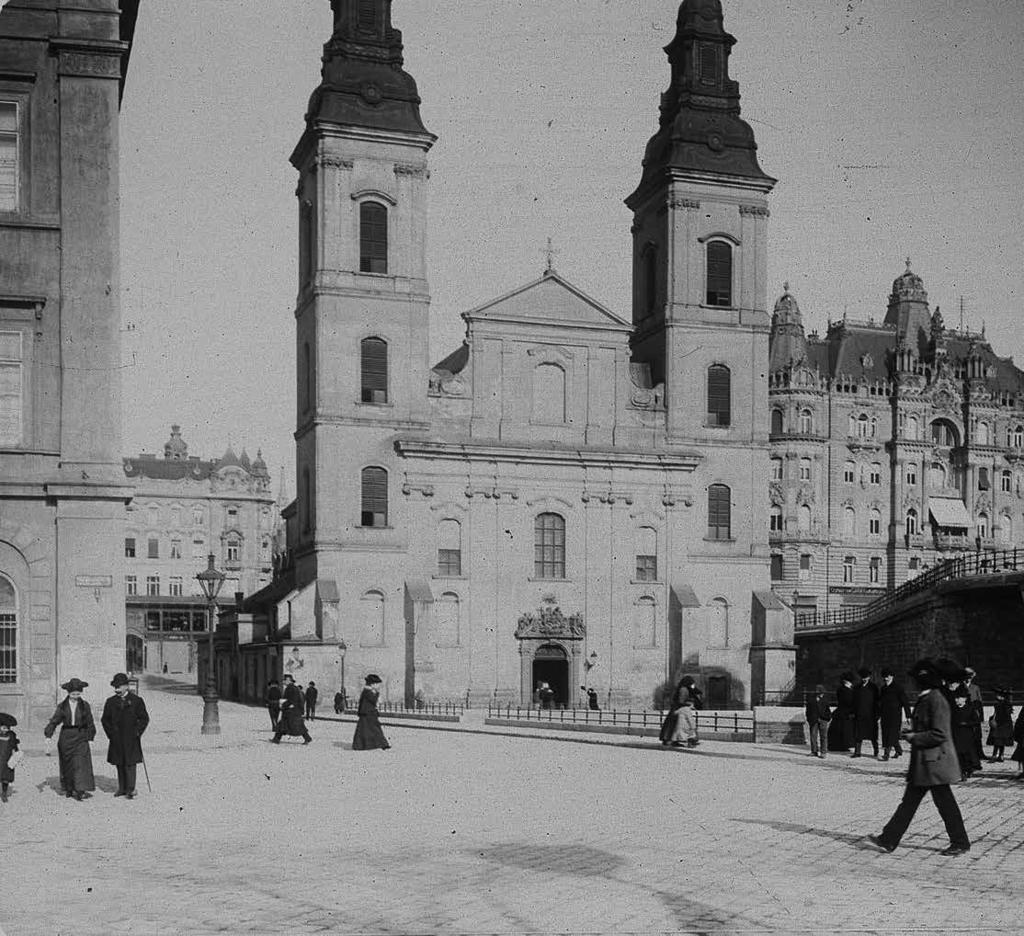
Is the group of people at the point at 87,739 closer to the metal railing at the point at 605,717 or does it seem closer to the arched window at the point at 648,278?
the metal railing at the point at 605,717

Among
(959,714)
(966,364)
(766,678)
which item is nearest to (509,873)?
(959,714)

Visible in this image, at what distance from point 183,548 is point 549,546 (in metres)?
55.0

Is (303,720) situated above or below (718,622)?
below

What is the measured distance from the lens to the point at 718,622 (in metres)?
54.0

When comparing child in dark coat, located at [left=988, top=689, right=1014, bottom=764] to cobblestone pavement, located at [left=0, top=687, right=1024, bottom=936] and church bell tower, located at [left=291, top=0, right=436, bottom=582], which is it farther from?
church bell tower, located at [left=291, top=0, right=436, bottom=582]

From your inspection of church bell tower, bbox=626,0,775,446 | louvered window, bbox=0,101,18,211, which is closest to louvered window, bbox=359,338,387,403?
church bell tower, bbox=626,0,775,446

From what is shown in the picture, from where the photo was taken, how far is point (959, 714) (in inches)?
812

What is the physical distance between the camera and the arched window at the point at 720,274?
55.5 metres

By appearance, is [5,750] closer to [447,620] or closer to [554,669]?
[447,620]

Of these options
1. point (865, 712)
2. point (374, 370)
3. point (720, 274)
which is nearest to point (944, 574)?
point (720, 274)

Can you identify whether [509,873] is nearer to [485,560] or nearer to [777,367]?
[485,560]

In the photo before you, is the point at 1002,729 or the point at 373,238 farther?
the point at 373,238

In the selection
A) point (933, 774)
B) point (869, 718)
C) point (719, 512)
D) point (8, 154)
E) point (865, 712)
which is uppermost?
point (8, 154)

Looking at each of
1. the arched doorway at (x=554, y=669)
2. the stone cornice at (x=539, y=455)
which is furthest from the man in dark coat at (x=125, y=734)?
the arched doorway at (x=554, y=669)
